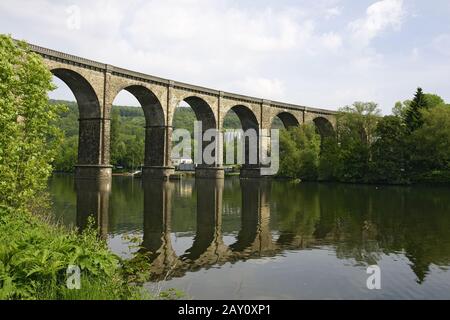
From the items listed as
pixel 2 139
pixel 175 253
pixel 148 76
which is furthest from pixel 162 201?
pixel 148 76

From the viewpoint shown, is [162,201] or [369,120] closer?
[162,201]

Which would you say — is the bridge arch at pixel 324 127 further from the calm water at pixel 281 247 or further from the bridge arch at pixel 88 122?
the calm water at pixel 281 247

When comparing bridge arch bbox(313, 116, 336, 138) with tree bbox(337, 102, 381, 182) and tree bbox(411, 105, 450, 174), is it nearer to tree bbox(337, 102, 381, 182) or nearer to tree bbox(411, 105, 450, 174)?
tree bbox(337, 102, 381, 182)

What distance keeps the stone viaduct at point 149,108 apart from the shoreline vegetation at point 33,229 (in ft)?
91.7

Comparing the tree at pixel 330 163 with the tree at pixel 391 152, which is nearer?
the tree at pixel 391 152

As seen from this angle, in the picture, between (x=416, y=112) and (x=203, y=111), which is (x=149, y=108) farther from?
(x=416, y=112)

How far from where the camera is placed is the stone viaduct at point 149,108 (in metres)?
42.0

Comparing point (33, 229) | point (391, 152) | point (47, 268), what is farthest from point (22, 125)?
point (391, 152)

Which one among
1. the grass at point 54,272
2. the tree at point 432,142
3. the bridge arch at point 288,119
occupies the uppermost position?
the bridge arch at point 288,119

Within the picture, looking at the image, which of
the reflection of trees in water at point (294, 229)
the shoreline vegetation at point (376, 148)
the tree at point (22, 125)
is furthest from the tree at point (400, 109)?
the tree at point (22, 125)

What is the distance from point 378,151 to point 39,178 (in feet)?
171

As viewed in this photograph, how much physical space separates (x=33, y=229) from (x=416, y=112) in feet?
190

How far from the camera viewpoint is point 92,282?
7.10 meters
